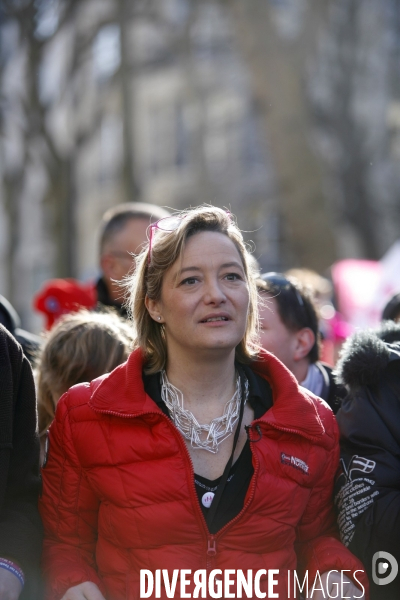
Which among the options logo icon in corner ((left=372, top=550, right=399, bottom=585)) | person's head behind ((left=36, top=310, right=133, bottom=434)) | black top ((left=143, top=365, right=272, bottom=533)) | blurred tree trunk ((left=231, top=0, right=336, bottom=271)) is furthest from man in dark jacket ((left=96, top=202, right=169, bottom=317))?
blurred tree trunk ((left=231, top=0, right=336, bottom=271))

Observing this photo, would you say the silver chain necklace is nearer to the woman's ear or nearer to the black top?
the black top

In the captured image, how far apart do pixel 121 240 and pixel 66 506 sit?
8.16ft

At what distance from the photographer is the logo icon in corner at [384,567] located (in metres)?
3.10

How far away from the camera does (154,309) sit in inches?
127

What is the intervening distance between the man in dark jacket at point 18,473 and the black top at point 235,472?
1.43 feet

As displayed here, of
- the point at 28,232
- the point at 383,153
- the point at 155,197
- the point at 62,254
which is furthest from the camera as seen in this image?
the point at 28,232

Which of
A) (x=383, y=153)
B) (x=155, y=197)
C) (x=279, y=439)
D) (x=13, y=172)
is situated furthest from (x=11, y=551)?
(x=155, y=197)

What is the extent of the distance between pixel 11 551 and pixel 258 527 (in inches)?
31.1

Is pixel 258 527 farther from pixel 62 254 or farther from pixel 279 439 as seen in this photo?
pixel 62 254

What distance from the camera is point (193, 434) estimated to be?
3.06 metres

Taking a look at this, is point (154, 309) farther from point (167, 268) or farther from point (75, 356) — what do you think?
point (75, 356)

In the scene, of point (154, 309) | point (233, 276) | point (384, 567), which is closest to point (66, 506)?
point (154, 309)

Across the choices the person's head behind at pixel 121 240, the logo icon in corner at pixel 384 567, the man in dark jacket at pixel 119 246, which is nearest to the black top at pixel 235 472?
the logo icon in corner at pixel 384 567

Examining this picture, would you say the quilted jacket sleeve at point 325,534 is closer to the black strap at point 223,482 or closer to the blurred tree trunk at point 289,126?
the black strap at point 223,482
